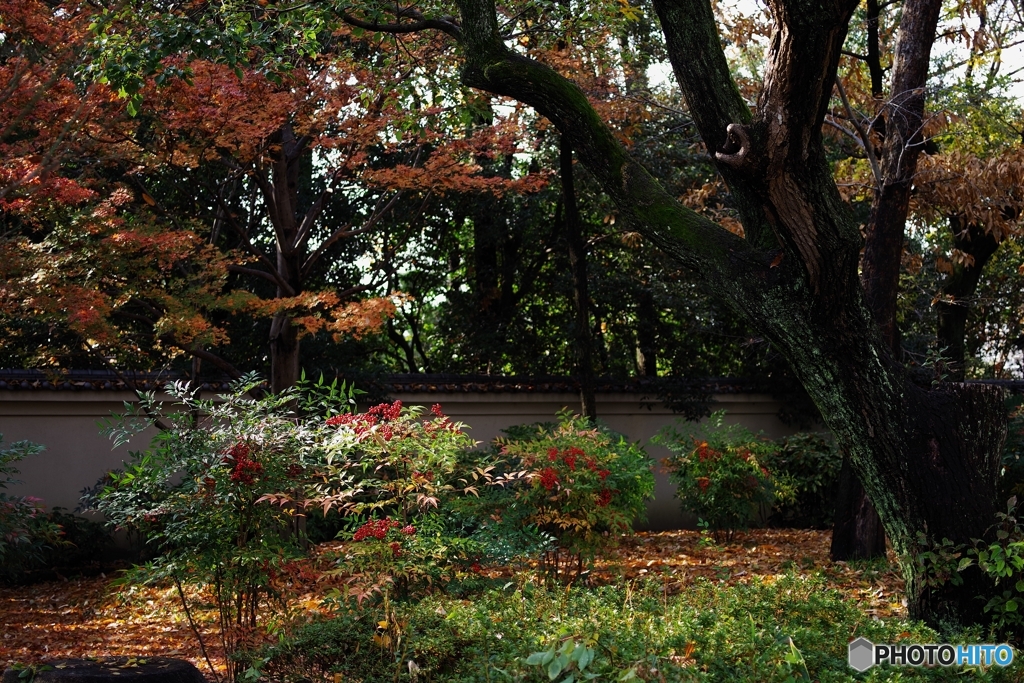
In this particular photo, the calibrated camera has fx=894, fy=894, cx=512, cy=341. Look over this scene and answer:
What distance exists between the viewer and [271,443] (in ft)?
14.5

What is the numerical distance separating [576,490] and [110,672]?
2.98m

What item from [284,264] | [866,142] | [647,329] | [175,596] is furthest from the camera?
[647,329]

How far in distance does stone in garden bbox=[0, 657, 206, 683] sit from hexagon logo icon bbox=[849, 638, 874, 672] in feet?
8.86

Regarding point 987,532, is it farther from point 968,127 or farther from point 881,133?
point 968,127

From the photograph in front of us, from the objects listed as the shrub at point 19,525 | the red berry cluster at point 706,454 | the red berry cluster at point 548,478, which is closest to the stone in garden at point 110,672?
the shrub at point 19,525

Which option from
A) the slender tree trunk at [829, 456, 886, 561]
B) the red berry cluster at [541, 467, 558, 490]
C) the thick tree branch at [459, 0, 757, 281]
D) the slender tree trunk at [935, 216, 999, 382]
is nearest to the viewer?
the thick tree branch at [459, 0, 757, 281]

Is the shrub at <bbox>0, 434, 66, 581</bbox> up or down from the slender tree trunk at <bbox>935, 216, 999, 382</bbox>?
down

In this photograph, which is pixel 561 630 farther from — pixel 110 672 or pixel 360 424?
pixel 110 672

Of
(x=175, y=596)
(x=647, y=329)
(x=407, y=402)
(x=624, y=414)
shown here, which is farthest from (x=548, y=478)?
(x=647, y=329)

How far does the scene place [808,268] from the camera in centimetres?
412

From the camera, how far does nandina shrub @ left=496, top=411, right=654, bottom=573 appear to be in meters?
5.79

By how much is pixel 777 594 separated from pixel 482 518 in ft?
6.41

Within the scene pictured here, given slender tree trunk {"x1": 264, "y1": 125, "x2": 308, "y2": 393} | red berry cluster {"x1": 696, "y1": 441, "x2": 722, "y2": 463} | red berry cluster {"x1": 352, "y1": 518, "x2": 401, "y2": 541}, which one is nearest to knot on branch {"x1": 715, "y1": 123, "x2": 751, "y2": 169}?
red berry cluster {"x1": 352, "y1": 518, "x2": 401, "y2": 541}

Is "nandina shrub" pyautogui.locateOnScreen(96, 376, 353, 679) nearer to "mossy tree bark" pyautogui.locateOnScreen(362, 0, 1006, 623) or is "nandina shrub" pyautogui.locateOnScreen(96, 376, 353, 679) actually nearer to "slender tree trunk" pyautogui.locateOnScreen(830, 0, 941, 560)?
"mossy tree bark" pyautogui.locateOnScreen(362, 0, 1006, 623)
